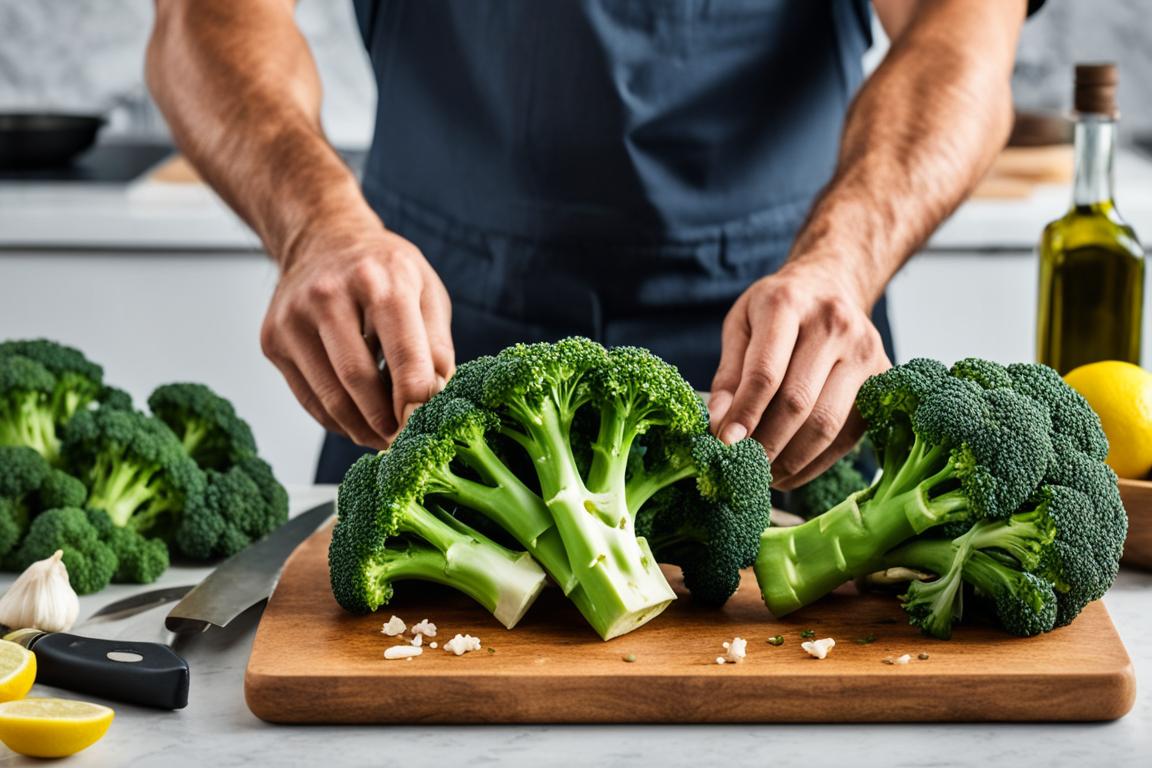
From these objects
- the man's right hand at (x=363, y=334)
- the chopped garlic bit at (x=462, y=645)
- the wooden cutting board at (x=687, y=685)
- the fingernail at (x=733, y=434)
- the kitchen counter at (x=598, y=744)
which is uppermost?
the man's right hand at (x=363, y=334)

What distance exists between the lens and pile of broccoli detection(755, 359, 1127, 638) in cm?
94

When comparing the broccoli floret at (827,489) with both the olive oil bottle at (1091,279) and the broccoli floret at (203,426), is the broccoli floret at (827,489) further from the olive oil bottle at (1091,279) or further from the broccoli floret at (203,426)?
the broccoli floret at (203,426)

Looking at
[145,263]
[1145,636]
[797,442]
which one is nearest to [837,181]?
[797,442]

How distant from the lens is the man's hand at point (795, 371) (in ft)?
3.53

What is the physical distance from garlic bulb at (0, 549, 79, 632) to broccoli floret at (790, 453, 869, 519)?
2.02 feet

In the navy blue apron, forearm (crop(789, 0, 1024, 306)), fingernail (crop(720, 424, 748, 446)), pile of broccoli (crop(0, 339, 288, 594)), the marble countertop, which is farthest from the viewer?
the marble countertop

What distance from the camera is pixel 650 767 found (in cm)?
82

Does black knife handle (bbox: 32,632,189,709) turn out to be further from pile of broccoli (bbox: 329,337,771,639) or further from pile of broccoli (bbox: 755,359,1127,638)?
pile of broccoli (bbox: 755,359,1127,638)

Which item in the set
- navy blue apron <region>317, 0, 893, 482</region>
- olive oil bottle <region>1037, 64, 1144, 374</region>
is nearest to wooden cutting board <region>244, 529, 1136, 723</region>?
olive oil bottle <region>1037, 64, 1144, 374</region>

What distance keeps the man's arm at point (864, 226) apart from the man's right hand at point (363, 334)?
9.5 inches

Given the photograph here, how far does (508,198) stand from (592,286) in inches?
5.9

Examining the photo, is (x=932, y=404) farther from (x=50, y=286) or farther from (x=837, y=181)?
(x=50, y=286)

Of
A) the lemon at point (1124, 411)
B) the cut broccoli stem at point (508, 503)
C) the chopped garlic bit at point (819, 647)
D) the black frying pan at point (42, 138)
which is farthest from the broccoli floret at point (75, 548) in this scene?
the black frying pan at point (42, 138)

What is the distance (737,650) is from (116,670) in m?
0.40
